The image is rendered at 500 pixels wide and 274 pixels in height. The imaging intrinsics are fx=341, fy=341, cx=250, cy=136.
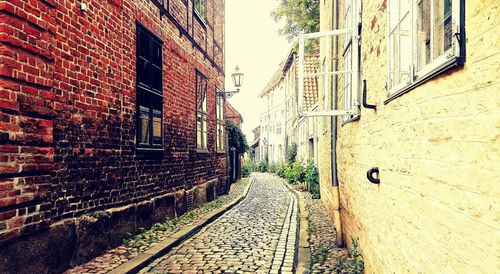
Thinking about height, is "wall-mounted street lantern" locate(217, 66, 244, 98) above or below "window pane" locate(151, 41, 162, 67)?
above

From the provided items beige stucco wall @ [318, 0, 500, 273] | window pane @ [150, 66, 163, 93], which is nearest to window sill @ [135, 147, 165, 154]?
window pane @ [150, 66, 163, 93]

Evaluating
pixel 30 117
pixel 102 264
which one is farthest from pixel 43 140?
pixel 102 264

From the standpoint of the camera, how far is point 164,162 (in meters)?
7.36

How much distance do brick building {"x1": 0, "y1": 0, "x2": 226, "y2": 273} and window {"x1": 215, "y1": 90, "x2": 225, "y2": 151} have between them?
405cm

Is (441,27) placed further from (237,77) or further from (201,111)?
(237,77)

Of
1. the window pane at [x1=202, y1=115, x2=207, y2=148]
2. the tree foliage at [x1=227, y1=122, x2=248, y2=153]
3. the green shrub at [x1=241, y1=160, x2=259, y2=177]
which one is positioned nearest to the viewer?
the window pane at [x1=202, y1=115, x2=207, y2=148]

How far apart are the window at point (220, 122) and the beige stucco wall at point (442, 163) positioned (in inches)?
382

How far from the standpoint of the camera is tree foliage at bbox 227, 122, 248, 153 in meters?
17.6

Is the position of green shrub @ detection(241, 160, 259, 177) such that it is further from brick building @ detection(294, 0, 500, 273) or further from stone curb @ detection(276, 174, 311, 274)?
brick building @ detection(294, 0, 500, 273)

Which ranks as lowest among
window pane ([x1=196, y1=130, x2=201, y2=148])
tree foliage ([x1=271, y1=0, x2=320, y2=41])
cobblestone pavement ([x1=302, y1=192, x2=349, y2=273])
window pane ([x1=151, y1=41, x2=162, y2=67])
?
cobblestone pavement ([x1=302, y1=192, x2=349, y2=273])

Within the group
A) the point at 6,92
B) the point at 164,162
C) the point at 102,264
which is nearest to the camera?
the point at 6,92

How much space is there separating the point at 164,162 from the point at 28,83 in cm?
398

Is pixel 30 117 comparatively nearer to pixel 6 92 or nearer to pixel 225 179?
pixel 6 92

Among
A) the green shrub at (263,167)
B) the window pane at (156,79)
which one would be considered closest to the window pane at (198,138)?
the window pane at (156,79)
